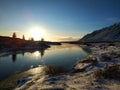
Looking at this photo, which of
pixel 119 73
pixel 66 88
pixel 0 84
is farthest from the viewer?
pixel 0 84

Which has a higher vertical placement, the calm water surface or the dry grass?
the dry grass

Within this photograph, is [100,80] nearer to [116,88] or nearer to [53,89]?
[116,88]

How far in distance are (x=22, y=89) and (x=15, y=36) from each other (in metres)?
127

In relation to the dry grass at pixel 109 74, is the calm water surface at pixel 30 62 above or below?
below

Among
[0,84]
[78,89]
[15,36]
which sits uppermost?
[15,36]

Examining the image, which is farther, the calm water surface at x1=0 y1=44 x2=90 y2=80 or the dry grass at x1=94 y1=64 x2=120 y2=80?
the calm water surface at x1=0 y1=44 x2=90 y2=80

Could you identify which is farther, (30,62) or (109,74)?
(30,62)

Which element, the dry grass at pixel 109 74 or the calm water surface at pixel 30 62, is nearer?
the dry grass at pixel 109 74

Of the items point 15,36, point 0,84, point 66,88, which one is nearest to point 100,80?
point 66,88

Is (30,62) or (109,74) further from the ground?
(109,74)

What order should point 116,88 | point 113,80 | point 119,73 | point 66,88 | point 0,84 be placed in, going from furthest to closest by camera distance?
point 0,84 < point 119,73 < point 113,80 < point 66,88 < point 116,88

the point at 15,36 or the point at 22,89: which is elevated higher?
the point at 15,36

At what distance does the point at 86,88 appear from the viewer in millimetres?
13773

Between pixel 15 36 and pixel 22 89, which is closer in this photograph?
pixel 22 89
